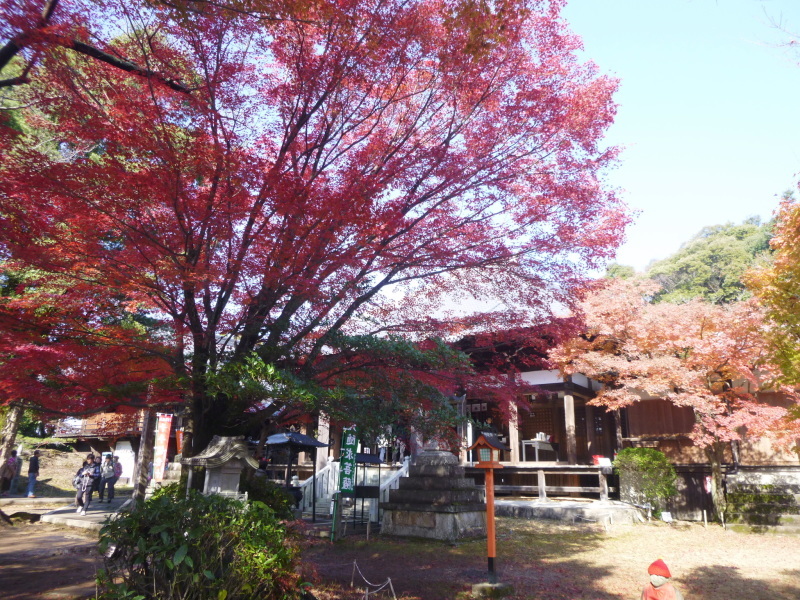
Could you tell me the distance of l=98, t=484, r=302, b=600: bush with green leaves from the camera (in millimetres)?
4648

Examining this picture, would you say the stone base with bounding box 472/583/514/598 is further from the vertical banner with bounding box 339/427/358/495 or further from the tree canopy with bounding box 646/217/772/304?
the tree canopy with bounding box 646/217/772/304

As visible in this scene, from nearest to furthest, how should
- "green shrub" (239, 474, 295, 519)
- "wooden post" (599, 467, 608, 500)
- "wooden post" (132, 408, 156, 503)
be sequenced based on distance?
1. "green shrub" (239, 474, 295, 519)
2. "wooden post" (132, 408, 156, 503)
3. "wooden post" (599, 467, 608, 500)

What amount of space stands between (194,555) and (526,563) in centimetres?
652

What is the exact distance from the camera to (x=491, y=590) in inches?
286

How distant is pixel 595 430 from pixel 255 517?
16511mm

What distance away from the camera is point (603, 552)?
10320 mm

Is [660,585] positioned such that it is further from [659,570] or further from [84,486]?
[84,486]

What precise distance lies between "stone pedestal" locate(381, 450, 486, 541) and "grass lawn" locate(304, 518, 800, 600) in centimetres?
38

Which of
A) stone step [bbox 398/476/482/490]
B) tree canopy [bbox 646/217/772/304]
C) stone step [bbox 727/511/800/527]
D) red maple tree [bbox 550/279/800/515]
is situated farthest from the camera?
tree canopy [bbox 646/217/772/304]

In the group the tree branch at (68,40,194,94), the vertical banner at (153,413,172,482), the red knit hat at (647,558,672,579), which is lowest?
the red knit hat at (647,558,672,579)

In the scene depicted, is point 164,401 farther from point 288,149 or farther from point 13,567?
point 288,149

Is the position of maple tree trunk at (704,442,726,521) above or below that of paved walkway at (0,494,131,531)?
above

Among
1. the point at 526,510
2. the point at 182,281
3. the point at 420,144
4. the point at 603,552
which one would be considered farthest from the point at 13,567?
the point at 526,510

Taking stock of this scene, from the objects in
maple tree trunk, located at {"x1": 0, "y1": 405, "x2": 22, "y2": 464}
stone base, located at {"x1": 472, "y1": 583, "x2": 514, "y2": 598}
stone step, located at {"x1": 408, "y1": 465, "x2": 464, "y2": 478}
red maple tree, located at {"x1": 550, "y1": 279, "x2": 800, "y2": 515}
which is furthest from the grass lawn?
maple tree trunk, located at {"x1": 0, "y1": 405, "x2": 22, "y2": 464}
